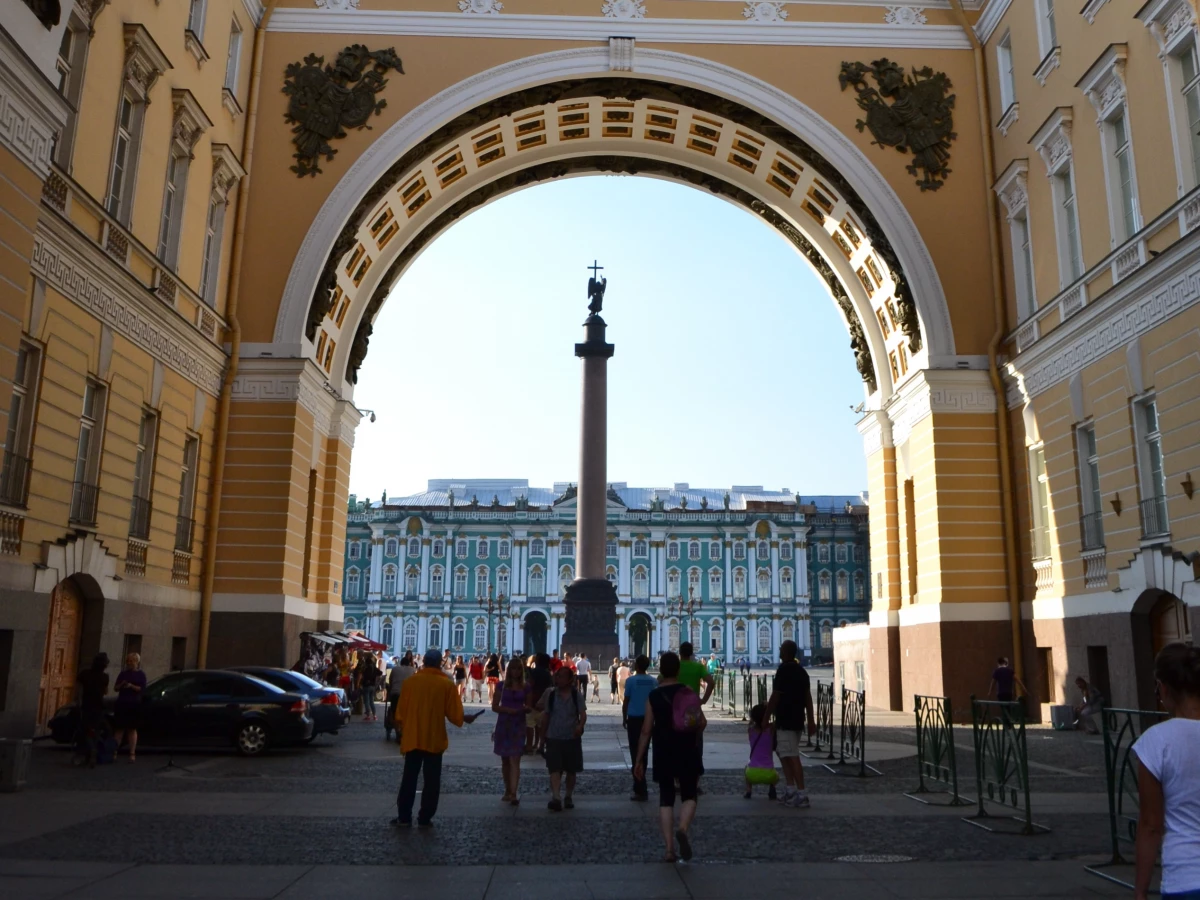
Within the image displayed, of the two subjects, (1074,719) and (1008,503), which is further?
(1008,503)

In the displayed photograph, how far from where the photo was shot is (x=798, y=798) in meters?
→ 12.8

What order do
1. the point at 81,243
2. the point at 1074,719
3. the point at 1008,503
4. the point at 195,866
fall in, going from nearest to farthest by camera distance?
the point at 195,866 → the point at 81,243 → the point at 1074,719 → the point at 1008,503

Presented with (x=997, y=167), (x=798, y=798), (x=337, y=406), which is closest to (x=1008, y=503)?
(x=997, y=167)

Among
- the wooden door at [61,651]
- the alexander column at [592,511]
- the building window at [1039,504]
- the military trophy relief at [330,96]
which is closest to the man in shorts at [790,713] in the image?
the wooden door at [61,651]

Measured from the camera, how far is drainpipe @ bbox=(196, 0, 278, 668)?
26031 millimetres

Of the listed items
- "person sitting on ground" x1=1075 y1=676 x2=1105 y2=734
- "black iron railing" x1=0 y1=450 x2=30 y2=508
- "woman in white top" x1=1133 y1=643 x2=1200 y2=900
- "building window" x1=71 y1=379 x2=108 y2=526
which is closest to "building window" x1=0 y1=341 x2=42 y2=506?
"black iron railing" x1=0 y1=450 x2=30 y2=508

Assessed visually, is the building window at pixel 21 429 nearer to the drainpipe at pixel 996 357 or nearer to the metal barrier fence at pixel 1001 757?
the metal barrier fence at pixel 1001 757

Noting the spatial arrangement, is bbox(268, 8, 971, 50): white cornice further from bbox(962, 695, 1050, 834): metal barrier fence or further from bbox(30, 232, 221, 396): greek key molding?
bbox(962, 695, 1050, 834): metal barrier fence

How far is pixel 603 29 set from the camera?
2969 centimetres

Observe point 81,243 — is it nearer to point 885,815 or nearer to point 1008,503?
Result: point 885,815

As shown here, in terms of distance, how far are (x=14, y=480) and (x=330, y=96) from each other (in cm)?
1554

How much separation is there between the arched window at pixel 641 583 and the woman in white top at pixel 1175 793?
357 ft

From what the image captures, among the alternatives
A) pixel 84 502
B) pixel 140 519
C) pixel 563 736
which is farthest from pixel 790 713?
pixel 140 519

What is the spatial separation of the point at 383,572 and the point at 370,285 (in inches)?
3339
